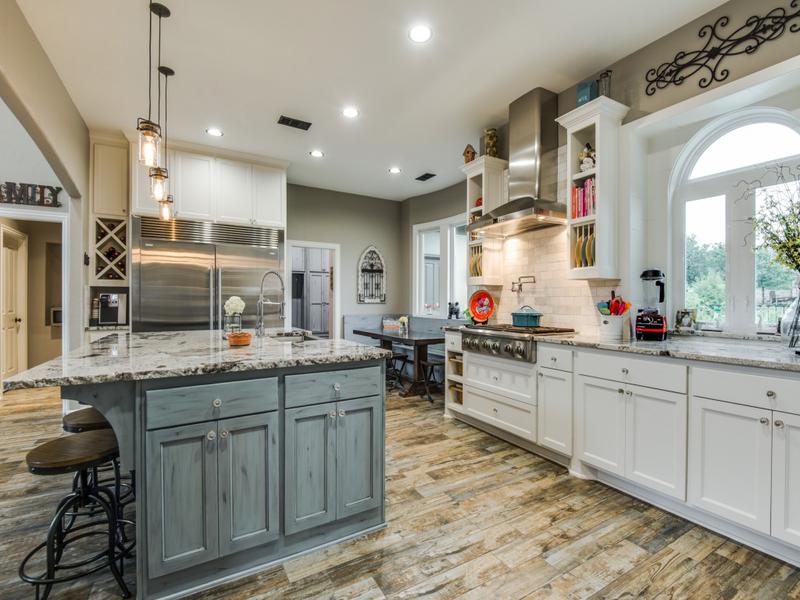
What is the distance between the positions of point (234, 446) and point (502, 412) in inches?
88.9

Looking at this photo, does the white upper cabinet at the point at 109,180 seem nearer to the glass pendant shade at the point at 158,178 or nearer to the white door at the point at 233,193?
the white door at the point at 233,193

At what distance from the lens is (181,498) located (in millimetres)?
1601

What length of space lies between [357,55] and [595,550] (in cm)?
339

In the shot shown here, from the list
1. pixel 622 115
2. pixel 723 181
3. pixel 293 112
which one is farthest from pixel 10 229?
pixel 723 181

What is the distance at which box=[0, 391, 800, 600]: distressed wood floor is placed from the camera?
1.66 meters

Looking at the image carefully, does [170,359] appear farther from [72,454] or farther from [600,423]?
[600,423]

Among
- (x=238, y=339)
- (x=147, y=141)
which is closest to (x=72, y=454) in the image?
(x=238, y=339)

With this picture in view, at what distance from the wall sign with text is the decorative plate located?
4.38 meters

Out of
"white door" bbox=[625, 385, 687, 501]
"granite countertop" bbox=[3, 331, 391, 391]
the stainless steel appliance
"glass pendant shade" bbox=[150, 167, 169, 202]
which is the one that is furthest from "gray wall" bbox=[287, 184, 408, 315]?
"white door" bbox=[625, 385, 687, 501]

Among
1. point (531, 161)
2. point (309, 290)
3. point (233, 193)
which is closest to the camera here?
point (531, 161)

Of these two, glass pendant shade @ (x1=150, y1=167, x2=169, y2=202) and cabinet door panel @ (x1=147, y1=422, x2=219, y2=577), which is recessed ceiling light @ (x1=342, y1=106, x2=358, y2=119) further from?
cabinet door panel @ (x1=147, y1=422, x2=219, y2=577)

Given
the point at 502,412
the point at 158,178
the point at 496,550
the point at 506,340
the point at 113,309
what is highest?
the point at 158,178

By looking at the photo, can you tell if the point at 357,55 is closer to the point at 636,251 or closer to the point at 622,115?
the point at 622,115

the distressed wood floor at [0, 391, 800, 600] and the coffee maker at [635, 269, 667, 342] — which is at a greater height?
the coffee maker at [635, 269, 667, 342]
